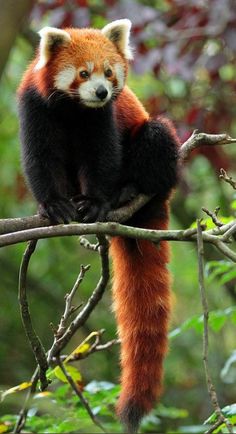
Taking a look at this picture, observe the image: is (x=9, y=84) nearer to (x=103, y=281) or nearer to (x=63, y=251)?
(x=63, y=251)

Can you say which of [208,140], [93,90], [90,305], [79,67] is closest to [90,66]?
[79,67]

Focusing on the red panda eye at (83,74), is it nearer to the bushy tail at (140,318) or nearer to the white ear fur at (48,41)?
the white ear fur at (48,41)

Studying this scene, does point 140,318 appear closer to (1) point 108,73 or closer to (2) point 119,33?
(1) point 108,73

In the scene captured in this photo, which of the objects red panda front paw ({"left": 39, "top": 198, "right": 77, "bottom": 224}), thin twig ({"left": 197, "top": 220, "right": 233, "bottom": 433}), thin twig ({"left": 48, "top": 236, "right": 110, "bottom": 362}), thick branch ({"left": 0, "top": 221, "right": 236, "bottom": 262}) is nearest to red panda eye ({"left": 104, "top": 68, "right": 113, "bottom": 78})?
red panda front paw ({"left": 39, "top": 198, "right": 77, "bottom": 224})

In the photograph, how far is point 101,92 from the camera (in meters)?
3.77

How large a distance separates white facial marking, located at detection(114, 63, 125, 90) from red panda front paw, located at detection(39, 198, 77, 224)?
0.67m

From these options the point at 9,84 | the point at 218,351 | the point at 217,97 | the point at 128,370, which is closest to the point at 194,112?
the point at 217,97

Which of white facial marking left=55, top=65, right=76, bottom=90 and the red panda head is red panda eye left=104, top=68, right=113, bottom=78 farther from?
white facial marking left=55, top=65, right=76, bottom=90

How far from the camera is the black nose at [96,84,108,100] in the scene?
377 cm

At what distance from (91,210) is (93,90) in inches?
21.9

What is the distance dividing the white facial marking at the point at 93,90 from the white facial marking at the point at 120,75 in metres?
0.11

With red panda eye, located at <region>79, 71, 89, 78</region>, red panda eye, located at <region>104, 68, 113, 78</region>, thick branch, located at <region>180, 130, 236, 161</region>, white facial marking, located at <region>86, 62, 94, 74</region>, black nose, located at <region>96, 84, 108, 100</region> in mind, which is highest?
white facial marking, located at <region>86, 62, 94, 74</region>

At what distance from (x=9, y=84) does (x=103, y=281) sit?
4.19 m

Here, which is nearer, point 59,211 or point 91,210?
point 59,211
